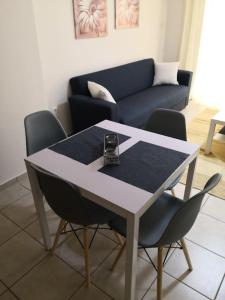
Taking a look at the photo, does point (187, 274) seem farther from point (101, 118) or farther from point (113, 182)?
point (101, 118)

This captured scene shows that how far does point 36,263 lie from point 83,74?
7.56 ft

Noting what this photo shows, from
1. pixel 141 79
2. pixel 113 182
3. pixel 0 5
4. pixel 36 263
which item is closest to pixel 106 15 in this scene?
pixel 141 79

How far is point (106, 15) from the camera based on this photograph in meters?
3.13

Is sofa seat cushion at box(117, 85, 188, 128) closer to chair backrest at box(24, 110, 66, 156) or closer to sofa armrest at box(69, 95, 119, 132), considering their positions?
sofa armrest at box(69, 95, 119, 132)

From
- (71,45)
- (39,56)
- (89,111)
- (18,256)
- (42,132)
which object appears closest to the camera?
(18,256)

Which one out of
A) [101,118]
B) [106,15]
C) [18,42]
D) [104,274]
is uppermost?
[106,15]

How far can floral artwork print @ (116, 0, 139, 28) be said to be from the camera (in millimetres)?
3320

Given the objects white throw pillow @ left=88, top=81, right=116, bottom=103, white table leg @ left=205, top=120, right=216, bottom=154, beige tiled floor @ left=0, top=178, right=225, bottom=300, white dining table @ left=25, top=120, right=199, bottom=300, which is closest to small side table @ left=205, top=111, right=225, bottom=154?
white table leg @ left=205, top=120, right=216, bottom=154

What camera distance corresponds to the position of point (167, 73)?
393cm

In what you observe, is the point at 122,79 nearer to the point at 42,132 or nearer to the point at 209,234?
the point at 42,132

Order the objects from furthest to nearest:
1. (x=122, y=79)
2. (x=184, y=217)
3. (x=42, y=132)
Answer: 1. (x=122, y=79)
2. (x=42, y=132)
3. (x=184, y=217)

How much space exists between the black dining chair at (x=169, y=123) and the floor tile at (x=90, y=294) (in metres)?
0.85

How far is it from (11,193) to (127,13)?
2.92 m

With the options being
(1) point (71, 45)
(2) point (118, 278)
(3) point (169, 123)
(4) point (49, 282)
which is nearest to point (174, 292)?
(2) point (118, 278)
